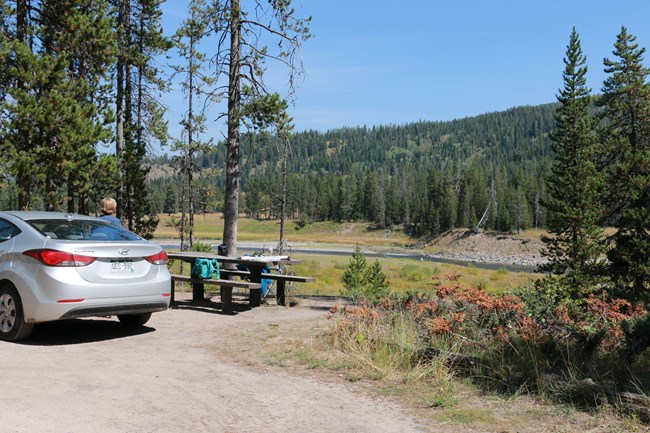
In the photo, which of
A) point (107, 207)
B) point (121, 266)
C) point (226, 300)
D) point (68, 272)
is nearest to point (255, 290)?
point (226, 300)

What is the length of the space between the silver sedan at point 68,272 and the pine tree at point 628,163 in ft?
76.5

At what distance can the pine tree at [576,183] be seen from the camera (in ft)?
107

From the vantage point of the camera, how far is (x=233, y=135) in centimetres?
1352

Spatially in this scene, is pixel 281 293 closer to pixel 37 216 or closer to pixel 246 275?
pixel 246 275

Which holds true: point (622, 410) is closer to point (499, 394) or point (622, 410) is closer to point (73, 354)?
point (499, 394)

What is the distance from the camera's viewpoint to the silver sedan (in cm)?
673

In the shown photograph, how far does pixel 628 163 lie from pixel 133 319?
25850mm

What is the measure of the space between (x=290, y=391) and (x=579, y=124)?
32403 millimetres

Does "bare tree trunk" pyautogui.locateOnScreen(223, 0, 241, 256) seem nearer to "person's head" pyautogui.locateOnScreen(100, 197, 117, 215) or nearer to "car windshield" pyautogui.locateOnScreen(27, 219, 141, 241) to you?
"person's head" pyautogui.locateOnScreen(100, 197, 117, 215)

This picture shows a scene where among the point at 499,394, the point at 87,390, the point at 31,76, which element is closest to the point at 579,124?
the point at 31,76

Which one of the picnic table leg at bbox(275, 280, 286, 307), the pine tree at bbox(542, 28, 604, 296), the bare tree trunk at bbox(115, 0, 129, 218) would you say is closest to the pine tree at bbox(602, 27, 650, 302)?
the pine tree at bbox(542, 28, 604, 296)

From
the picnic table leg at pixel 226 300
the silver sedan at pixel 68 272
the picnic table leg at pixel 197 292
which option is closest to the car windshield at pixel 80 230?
the silver sedan at pixel 68 272

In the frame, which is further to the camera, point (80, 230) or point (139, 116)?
point (139, 116)

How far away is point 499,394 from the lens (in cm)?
530
